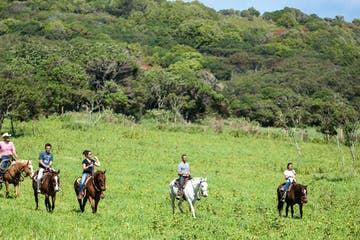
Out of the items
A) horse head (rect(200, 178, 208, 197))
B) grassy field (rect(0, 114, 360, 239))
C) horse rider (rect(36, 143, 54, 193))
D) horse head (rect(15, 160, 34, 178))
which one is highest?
horse rider (rect(36, 143, 54, 193))

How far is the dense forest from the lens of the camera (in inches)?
2448

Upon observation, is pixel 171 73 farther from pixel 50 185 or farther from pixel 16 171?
pixel 50 185

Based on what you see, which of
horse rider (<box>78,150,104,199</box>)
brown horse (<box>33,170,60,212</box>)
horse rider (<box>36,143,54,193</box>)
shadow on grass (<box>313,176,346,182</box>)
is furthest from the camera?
shadow on grass (<box>313,176,346,182</box>)

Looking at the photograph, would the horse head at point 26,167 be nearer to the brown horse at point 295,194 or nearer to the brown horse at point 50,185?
the brown horse at point 50,185

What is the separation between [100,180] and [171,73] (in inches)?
2683

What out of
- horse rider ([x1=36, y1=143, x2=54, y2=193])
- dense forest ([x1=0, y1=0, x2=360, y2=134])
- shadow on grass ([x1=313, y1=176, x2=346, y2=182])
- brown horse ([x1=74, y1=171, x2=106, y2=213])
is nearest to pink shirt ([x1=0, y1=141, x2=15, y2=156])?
horse rider ([x1=36, y1=143, x2=54, y2=193])

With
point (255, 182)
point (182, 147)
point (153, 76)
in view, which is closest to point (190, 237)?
point (255, 182)

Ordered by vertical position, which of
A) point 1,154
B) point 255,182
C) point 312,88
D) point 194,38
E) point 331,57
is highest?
point 194,38

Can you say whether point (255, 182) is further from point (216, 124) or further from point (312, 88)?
point (312, 88)

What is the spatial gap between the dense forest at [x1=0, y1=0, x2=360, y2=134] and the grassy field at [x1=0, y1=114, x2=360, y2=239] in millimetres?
4875

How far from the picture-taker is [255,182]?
30.4m

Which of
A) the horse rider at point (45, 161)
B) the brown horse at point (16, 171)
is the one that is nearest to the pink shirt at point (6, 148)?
the brown horse at point (16, 171)

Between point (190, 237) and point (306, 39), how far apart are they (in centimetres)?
16794

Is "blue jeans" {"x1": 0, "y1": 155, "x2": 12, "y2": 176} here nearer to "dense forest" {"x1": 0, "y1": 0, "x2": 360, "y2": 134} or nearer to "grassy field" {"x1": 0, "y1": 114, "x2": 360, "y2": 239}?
"grassy field" {"x1": 0, "y1": 114, "x2": 360, "y2": 239}
